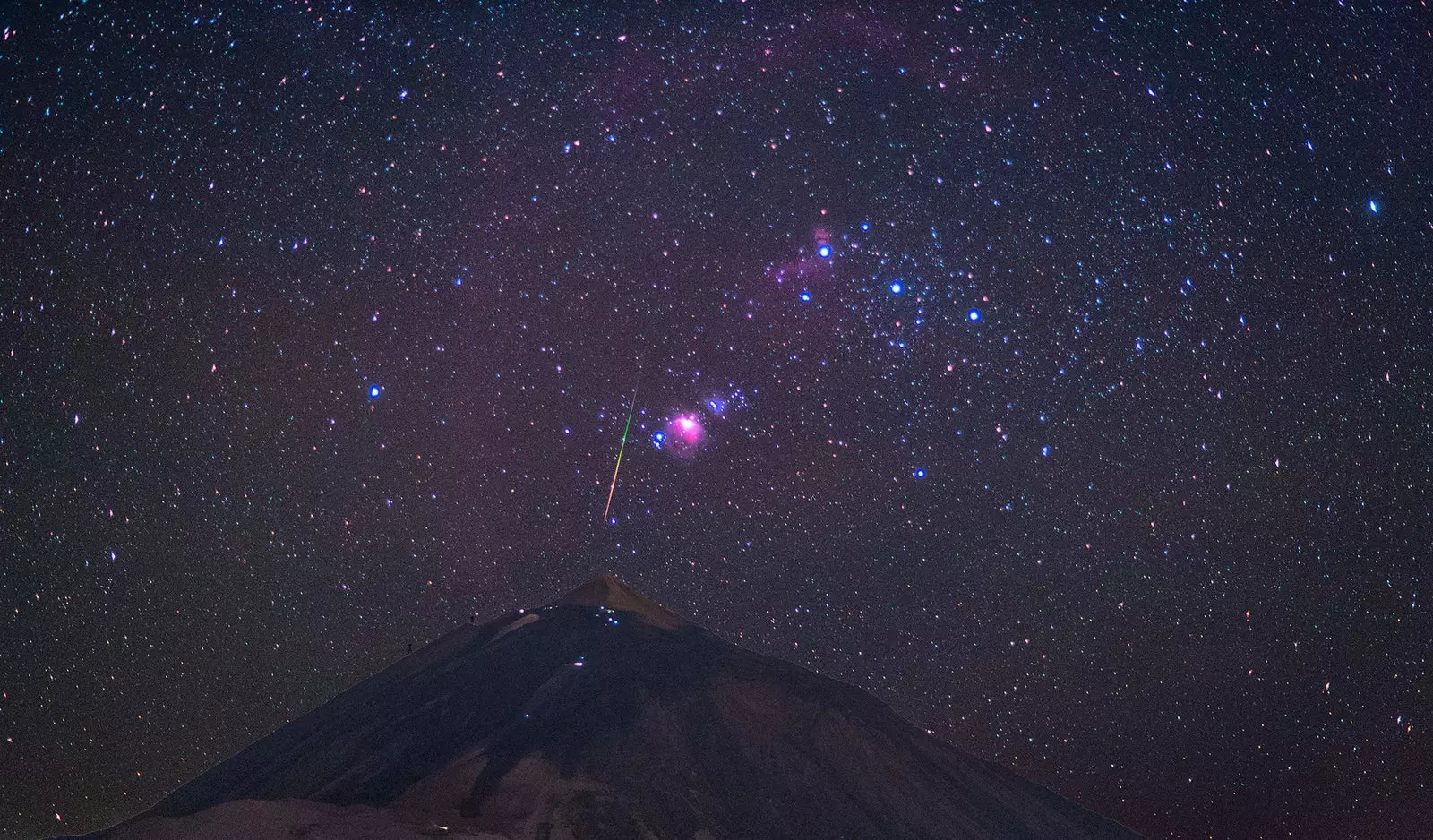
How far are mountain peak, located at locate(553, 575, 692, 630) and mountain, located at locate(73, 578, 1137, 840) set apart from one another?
78mm

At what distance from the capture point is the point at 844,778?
32.2ft

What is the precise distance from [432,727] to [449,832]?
3.00m

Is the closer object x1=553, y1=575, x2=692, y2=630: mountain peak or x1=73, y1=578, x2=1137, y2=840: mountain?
x1=73, y1=578, x2=1137, y2=840: mountain

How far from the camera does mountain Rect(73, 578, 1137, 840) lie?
785cm

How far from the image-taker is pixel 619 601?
12.9 metres

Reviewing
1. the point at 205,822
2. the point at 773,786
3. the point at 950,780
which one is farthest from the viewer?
the point at 950,780

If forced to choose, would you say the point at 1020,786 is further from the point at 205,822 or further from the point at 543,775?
the point at 205,822

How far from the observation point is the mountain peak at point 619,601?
12.6m

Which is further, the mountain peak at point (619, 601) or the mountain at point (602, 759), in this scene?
the mountain peak at point (619, 601)

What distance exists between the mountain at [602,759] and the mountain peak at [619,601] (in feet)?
0.25

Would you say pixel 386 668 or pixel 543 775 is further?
pixel 386 668

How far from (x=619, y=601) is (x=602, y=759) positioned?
4.16 m

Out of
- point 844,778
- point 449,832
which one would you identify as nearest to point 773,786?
point 844,778

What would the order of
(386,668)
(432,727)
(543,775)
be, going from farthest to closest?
(386,668)
(432,727)
(543,775)
